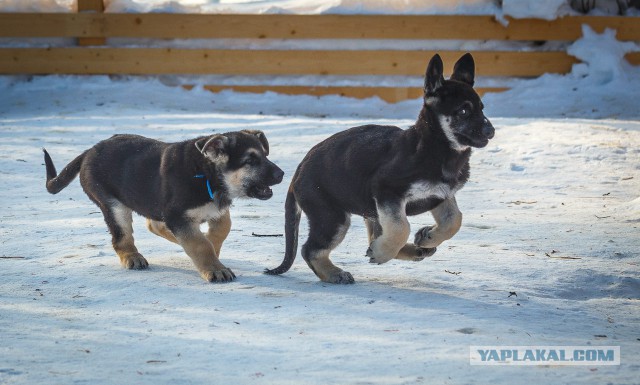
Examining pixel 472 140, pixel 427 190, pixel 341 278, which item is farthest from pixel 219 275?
pixel 472 140

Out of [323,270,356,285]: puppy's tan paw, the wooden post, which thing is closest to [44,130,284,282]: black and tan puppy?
[323,270,356,285]: puppy's tan paw

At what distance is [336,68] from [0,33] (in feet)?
18.5

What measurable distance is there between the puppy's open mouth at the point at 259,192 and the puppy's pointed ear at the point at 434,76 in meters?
1.34

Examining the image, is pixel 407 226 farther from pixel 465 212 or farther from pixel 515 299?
pixel 465 212

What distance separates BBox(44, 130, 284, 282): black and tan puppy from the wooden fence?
8.78m

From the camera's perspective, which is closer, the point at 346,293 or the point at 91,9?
the point at 346,293

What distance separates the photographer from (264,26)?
50.0 ft

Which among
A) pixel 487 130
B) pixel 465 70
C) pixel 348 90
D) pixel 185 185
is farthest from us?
pixel 348 90

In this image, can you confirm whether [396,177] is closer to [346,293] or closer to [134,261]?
[346,293]

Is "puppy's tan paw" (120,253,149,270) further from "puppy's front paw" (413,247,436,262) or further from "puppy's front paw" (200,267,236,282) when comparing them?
"puppy's front paw" (413,247,436,262)

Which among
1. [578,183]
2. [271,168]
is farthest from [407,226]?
[578,183]

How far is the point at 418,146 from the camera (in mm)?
5500

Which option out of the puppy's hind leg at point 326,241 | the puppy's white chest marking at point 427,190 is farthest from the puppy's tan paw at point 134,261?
the puppy's white chest marking at point 427,190

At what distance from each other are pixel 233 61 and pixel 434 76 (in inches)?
397
